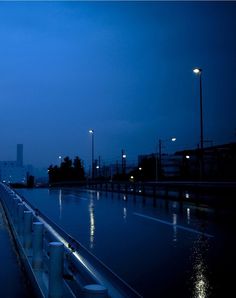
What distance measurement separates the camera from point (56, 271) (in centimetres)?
443

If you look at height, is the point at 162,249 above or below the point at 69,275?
below

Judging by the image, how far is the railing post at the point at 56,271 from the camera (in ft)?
14.3

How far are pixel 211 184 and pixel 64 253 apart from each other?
17.2 m

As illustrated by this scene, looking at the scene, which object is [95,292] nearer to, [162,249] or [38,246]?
[38,246]

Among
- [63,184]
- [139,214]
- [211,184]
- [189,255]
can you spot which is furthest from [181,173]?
[189,255]

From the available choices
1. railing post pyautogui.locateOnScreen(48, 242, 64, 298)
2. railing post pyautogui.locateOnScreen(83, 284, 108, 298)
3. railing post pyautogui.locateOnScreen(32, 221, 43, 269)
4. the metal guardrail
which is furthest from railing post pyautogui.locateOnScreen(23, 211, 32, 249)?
railing post pyautogui.locateOnScreen(83, 284, 108, 298)

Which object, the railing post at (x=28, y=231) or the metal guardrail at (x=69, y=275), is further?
the railing post at (x=28, y=231)

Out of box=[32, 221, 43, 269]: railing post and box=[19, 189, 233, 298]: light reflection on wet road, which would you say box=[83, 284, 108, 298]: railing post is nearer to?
box=[19, 189, 233, 298]: light reflection on wet road

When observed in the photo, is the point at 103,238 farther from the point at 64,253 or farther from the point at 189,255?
the point at 64,253

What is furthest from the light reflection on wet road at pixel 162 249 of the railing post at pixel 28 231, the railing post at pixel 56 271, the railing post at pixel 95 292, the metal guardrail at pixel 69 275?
the railing post at pixel 95 292

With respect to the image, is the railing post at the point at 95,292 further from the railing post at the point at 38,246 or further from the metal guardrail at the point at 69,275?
the railing post at the point at 38,246

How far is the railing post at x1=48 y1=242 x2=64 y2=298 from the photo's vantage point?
4352mm

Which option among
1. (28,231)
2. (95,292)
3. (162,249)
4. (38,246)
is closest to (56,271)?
(95,292)

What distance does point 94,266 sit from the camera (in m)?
5.14
